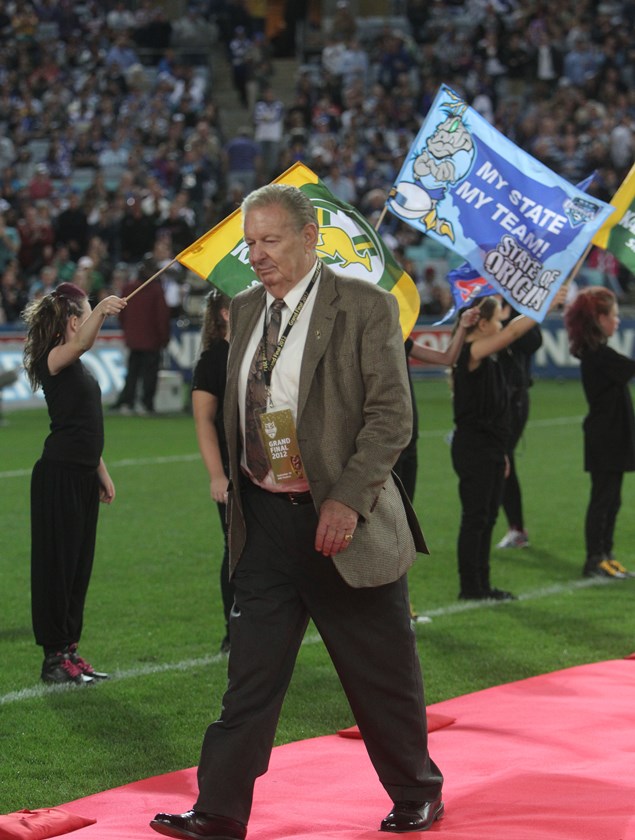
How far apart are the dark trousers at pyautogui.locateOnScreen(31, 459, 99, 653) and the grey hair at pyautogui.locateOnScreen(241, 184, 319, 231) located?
102 inches

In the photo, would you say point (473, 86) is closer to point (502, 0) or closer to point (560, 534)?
point (502, 0)

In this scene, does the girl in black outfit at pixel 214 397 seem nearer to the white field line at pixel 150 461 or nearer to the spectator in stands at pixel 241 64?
the white field line at pixel 150 461

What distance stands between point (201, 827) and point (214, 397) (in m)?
2.36

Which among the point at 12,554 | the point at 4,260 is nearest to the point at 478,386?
the point at 12,554

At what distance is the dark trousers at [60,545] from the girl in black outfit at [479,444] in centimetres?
272

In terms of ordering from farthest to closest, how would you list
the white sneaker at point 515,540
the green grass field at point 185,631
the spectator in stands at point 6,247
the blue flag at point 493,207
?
the spectator in stands at point 6,247, the white sneaker at point 515,540, the blue flag at point 493,207, the green grass field at point 185,631

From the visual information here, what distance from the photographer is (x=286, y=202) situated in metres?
4.47

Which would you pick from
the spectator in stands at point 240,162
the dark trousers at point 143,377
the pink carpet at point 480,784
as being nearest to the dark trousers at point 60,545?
the pink carpet at point 480,784

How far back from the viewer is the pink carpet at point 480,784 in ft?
15.4

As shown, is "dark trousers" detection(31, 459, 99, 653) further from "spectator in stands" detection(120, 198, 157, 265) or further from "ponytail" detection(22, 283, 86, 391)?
"spectator in stands" detection(120, 198, 157, 265)

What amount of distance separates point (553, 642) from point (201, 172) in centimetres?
2232

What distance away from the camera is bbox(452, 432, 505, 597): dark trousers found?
869 cm

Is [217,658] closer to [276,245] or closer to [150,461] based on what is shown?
[276,245]

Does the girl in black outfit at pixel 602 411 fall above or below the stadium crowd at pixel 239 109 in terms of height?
below
